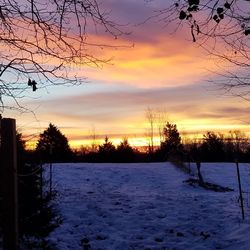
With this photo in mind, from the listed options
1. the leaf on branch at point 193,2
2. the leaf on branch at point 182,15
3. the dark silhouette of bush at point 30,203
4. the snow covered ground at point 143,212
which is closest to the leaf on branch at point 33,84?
the leaf on branch at point 182,15

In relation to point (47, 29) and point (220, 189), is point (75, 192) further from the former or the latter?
point (47, 29)

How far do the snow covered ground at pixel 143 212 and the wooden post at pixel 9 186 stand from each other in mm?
6844

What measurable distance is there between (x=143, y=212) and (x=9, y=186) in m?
12.0

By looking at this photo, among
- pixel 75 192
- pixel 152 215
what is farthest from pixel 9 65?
pixel 75 192

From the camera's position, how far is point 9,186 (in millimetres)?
5438

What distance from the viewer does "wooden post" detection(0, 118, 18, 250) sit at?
540 centimetres

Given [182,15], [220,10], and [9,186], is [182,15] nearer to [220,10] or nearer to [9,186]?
[220,10]

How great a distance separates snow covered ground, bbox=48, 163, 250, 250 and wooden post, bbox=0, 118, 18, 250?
6844 mm

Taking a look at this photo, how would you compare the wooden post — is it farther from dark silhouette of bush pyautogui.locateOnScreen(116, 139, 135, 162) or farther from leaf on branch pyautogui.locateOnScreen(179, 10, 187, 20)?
dark silhouette of bush pyautogui.locateOnScreen(116, 139, 135, 162)

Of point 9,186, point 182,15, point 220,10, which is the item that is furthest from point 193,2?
point 9,186

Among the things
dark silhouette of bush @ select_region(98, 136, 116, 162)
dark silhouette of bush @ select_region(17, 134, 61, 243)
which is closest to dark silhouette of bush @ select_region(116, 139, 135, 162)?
dark silhouette of bush @ select_region(98, 136, 116, 162)

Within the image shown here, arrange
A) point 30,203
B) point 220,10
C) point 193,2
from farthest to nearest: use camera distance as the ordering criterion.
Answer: point 30,203
point 220,10
point 193,2

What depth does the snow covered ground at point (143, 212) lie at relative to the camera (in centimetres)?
1288

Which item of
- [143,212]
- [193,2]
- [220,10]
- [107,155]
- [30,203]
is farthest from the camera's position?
[107,155]
